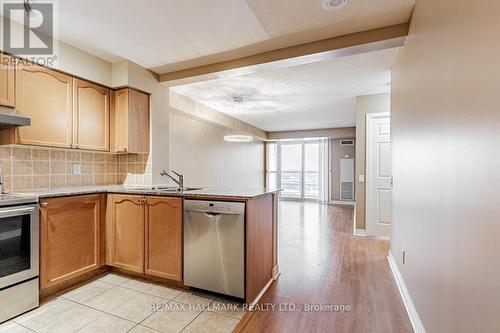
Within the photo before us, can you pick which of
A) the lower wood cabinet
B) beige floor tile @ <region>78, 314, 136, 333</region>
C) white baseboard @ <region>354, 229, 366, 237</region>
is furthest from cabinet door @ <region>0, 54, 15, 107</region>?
white baseboard @ <region>354, 229, 366, 237</region>

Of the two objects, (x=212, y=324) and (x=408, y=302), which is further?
(x=408, y=302)

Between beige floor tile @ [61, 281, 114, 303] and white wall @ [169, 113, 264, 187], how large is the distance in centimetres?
219

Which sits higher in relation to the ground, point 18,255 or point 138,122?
point 138,122

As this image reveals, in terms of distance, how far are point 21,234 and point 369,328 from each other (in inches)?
110

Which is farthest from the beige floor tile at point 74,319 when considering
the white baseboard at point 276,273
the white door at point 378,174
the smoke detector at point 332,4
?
the white door at point 378,174

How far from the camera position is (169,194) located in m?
2.33

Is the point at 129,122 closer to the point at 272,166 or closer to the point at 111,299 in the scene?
the point at 111,299

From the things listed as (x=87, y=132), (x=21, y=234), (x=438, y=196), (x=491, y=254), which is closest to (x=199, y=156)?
(x=87, y=132)

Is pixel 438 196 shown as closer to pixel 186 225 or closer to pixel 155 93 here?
pixel 186 225

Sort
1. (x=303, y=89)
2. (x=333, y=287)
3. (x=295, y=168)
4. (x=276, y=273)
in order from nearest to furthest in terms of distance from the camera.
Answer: (x=333, y=287), (x=276, y=273), (x=303, y=89), (x=295, y=168)

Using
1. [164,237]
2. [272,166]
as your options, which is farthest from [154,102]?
[272,166]

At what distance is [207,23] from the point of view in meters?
2.15

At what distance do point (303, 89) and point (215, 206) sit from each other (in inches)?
108

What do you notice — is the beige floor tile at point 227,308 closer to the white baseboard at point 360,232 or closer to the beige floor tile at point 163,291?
the beige floor tile at point 163,291
